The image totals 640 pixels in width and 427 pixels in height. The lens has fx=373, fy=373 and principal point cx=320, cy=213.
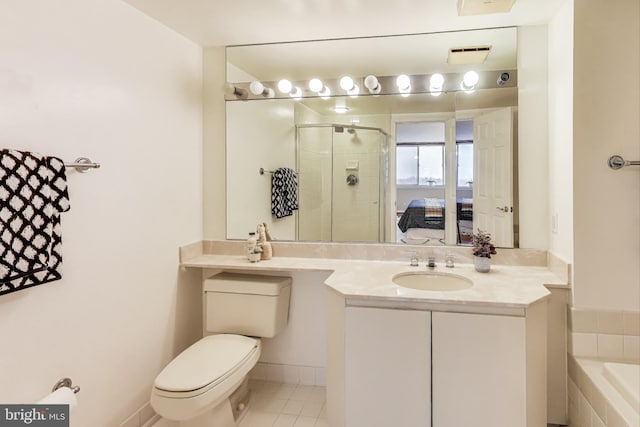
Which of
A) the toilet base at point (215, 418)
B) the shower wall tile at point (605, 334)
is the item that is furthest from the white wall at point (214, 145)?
the shower wall tile at point (605, 334)

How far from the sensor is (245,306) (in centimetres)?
209

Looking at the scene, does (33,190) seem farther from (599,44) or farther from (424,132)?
(599,44)

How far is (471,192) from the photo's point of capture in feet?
6.99

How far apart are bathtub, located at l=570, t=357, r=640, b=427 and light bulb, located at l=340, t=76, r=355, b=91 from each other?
1.81m

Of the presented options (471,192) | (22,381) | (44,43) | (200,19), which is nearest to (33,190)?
(44,43)

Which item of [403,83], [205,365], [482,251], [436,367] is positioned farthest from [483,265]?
[205,365]

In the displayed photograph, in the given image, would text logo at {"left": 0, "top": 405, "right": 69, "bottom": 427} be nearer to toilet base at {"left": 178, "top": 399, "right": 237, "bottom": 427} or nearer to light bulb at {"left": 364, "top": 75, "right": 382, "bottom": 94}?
toilet base at {"left": 178, "top": 399, "right": 237, "bottom": 427}

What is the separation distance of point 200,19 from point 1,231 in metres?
1.38

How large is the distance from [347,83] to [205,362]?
5.52 ft

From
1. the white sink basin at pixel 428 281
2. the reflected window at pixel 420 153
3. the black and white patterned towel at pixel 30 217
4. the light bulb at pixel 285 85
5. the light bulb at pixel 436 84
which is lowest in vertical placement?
the white sink basin at pixel 428 281

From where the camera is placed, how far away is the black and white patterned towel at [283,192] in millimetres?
2416

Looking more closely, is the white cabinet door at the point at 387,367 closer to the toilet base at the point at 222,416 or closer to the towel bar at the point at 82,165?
the toilet base at the point at 222,416

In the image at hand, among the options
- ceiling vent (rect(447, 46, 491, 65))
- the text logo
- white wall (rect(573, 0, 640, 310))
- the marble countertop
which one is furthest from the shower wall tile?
the text logo

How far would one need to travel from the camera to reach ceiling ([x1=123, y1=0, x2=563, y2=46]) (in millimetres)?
1766
